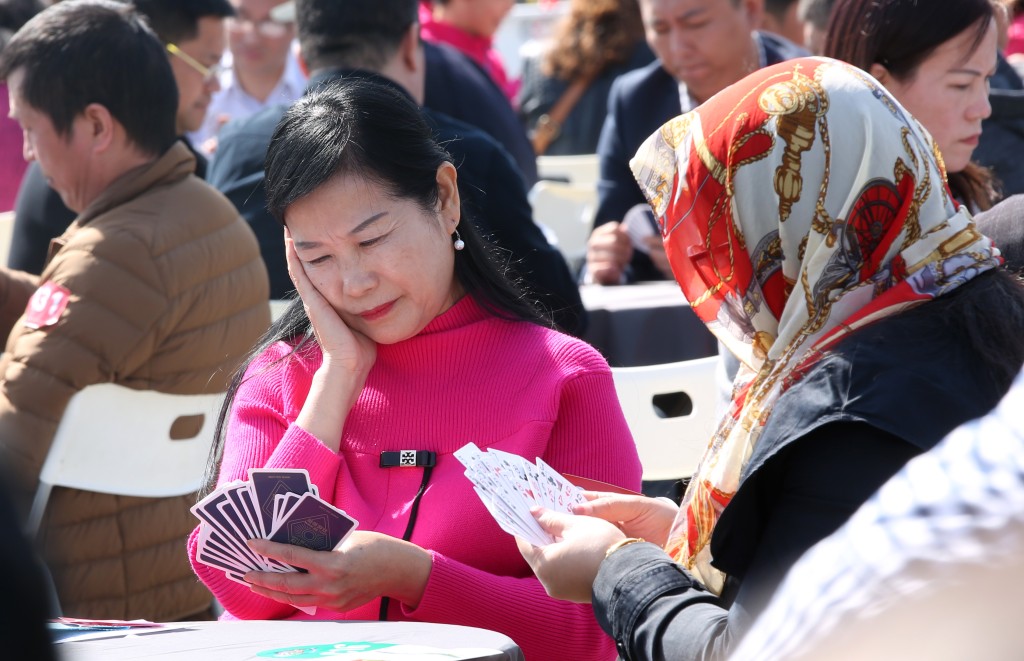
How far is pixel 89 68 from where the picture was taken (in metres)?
3.57

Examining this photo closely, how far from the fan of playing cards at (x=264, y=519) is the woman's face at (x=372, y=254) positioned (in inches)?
21.2

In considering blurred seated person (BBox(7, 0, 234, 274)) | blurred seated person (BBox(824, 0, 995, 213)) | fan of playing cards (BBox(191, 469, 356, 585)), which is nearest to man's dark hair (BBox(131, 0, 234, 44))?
blurred seated person (BBox(7, 0, 234, 274))

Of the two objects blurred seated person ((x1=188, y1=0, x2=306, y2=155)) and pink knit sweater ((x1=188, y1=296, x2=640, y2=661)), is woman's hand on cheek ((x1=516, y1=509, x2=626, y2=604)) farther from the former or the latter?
blurred seated person ((x1=188, y1=0, x2=306, y2=155))

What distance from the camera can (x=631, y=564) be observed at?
181 centimetres

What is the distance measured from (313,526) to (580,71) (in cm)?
539

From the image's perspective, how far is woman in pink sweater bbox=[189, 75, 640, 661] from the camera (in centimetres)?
226

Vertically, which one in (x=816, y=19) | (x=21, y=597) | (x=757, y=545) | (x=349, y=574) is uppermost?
(x=21, y=597)

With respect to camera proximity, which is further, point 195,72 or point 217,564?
point 195,72

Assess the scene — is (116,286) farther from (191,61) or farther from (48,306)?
(191,61)

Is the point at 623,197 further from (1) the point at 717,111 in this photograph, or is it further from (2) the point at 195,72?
(1) the point at 717,111

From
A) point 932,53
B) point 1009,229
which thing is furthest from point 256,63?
point 1009,229

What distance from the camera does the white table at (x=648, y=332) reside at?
157 inches

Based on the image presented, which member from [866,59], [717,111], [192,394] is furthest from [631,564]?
[192,394]

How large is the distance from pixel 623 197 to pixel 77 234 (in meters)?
2.26
